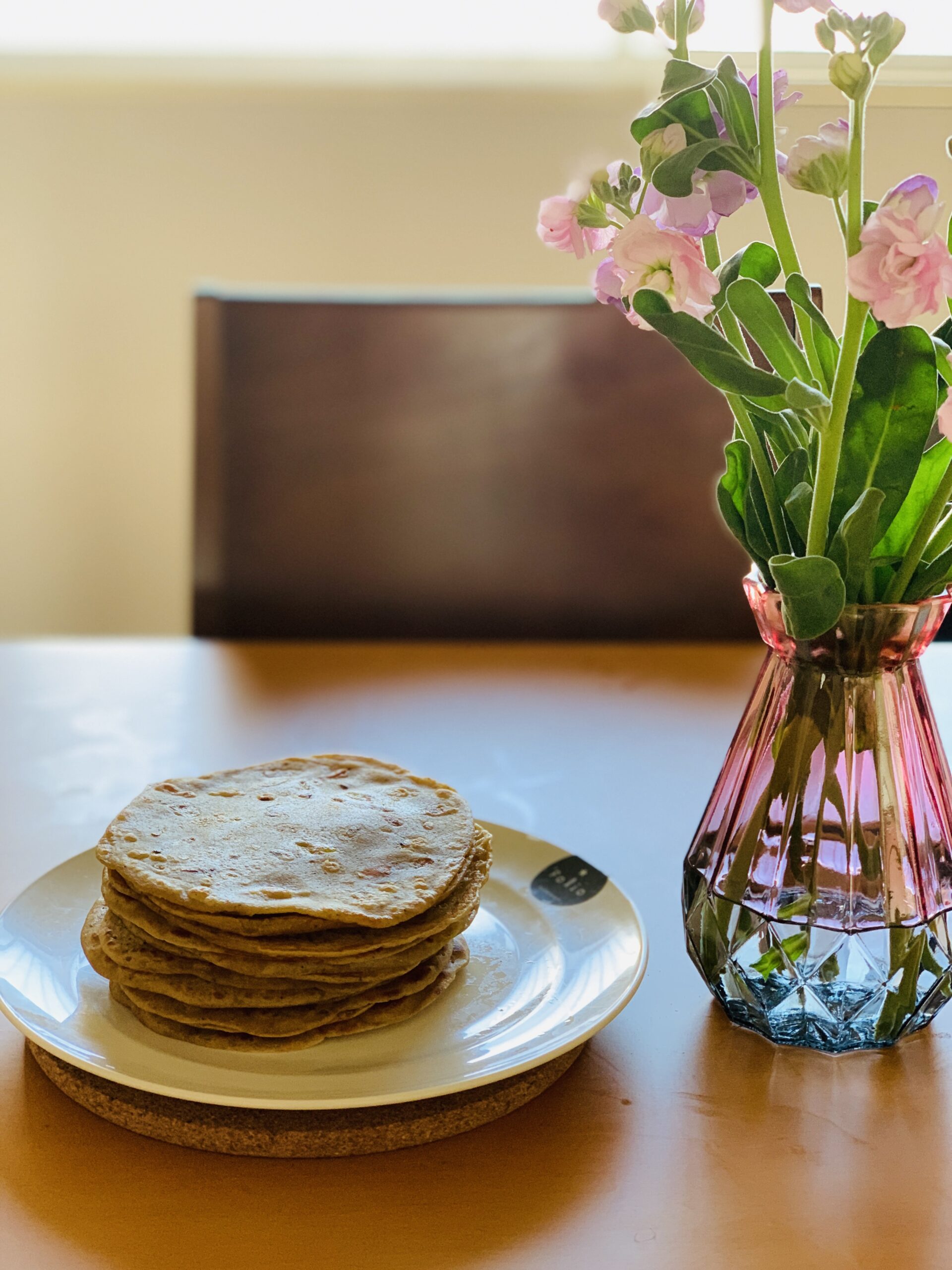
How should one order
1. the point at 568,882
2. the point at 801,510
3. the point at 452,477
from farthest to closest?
the point at 452,477, the point at 568,882, the point at 801,510

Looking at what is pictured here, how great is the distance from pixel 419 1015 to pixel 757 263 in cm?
39

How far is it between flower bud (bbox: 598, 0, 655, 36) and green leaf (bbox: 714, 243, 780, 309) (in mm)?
106

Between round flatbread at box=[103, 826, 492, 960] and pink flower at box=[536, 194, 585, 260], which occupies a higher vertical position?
pink flower at box=[536, 194, 585, 260]

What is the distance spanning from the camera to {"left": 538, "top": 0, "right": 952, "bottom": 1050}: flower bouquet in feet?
1.73

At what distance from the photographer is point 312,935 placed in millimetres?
566

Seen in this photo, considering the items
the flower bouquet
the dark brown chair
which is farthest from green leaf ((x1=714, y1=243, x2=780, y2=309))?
the dark brown chair

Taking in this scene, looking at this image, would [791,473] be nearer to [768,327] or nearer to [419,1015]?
[768,327]

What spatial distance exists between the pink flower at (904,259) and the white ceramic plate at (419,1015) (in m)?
0.34

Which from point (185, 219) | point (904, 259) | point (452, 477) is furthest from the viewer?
point (185, 219)

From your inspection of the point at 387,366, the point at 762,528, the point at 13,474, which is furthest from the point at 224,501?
the point at 13,474

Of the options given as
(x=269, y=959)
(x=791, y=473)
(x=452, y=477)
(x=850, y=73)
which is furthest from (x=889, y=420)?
(x=452, y=477)

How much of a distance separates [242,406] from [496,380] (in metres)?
0.31

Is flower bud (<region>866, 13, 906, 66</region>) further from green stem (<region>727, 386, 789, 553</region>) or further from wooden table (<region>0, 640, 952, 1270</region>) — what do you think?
wooden table (<region>0, 640, 952, 1270</region>)

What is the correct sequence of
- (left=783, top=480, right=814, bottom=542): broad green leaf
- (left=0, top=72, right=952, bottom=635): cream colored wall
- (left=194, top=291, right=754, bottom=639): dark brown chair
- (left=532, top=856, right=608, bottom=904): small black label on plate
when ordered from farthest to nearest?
(left=0, top=72, right=952, bottom=635): cream colored wall, (left=194, top=291, right=754, bottom=639): dark brown chair, (left=532, top=856, right=608, bottom=904): small black label on plate, (left=783, top=480, right=814, bottom=542): broad green leaf
